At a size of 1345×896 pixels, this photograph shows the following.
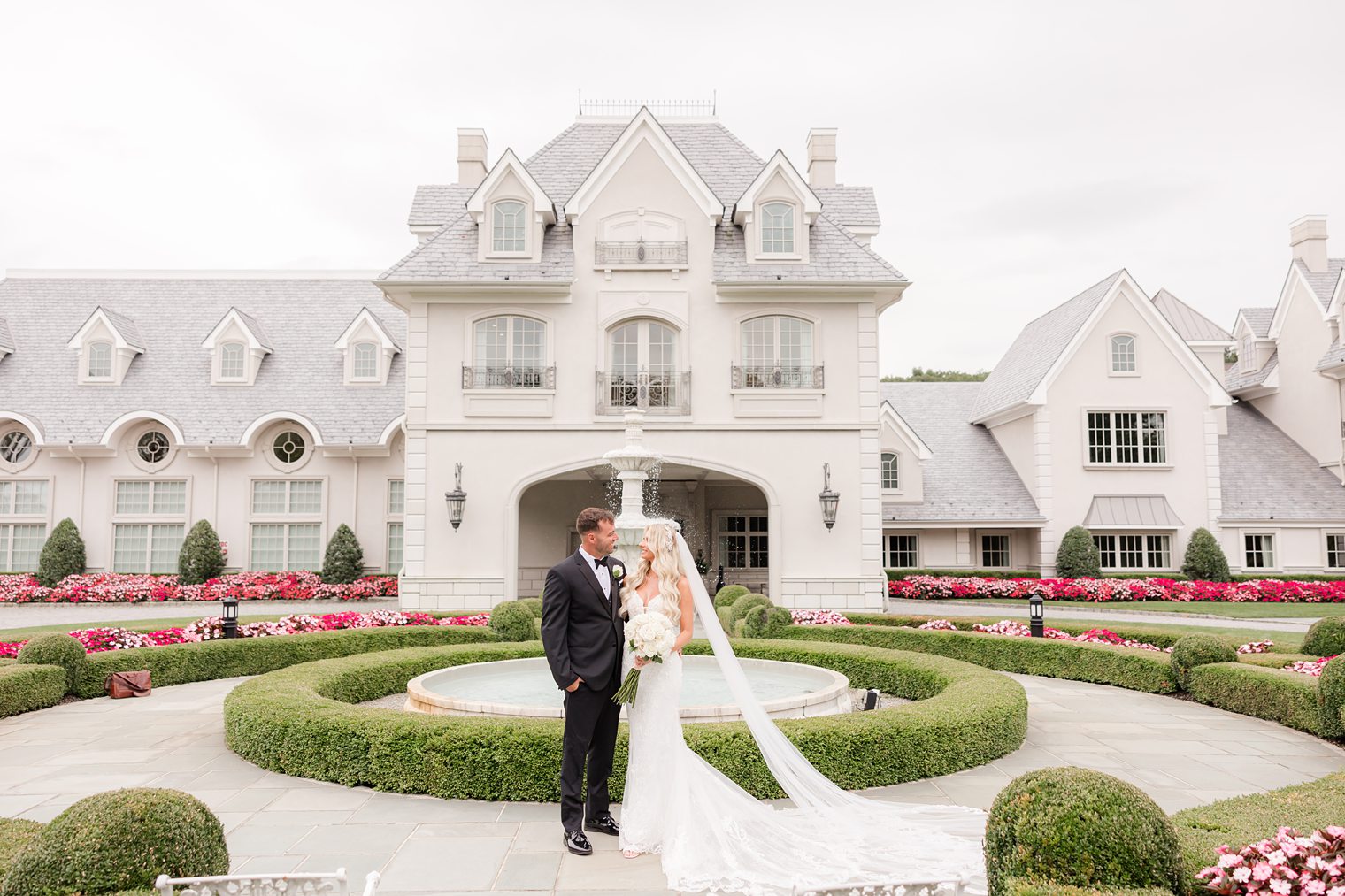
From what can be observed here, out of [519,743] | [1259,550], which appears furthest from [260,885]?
[1259,550]

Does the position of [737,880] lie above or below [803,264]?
below

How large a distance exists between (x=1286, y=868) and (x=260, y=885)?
16.0ft

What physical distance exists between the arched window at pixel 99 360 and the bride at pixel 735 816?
1164 inches

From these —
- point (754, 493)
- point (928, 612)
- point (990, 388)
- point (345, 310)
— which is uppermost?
point (345, 310)

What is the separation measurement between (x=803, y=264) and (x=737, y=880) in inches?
725

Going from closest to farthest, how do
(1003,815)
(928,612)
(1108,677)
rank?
(1003,815) < (1108,677) < (928,612)

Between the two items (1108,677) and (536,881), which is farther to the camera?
(1108,677)

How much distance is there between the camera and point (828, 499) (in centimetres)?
2112

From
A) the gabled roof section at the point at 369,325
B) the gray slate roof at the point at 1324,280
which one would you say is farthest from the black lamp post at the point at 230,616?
the gray slate roof at the point at 1324,280

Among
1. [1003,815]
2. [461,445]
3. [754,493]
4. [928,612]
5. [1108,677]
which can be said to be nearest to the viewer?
[1003,815]

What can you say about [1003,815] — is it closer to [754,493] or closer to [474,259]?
[474,259]

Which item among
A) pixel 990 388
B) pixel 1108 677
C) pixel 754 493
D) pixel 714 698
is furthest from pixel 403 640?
pixel 990 388

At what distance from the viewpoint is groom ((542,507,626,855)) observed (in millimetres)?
6020

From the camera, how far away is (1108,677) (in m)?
13.1
